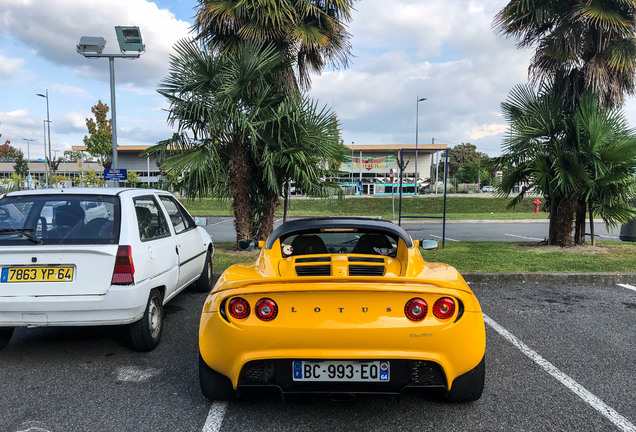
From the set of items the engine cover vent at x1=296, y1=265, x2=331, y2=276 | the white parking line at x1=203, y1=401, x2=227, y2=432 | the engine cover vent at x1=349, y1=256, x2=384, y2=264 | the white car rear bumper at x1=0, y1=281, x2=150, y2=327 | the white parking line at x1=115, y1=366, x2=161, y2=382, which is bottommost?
the white parking line at x1=115, y1=366, x2=161, y2=382

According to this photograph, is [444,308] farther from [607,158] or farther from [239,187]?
[607,158]

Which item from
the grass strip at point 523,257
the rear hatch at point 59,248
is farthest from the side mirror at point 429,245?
the grass strip at point 523,257

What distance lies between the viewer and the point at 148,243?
4.23m

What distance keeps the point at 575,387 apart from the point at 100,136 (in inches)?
1728

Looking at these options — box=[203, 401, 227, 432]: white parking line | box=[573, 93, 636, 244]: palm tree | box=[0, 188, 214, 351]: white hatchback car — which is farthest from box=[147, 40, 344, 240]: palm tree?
box=[203, 401, 227, 432]: white parking line

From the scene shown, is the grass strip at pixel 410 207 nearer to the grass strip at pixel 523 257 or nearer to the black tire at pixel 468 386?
the grass strip at pixel 523 257

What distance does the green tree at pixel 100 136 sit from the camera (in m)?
40.9

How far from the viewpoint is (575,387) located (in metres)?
3.34

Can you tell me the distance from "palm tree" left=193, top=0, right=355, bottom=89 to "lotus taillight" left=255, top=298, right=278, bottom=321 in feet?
26.9

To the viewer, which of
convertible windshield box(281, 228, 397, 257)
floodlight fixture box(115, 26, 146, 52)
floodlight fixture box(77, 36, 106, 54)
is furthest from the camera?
floodlight fixture box(77, 36, 106, 54)

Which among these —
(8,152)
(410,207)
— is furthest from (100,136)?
(8,152)

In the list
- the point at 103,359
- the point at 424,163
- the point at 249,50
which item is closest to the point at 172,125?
the point at 249,50

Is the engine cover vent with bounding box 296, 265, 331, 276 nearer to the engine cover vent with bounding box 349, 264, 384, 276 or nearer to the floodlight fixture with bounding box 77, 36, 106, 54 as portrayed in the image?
the engine cover vent with bounding box 349, 264, 384, 276

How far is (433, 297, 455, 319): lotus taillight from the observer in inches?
106
